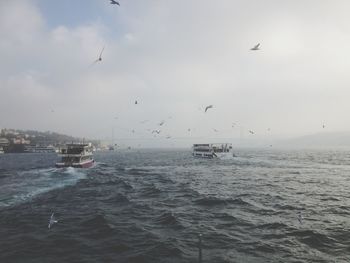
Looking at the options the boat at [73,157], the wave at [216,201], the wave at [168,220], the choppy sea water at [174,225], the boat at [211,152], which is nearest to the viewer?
the choppy sea water at [174,225]

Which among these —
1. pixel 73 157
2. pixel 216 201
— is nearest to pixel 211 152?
pixel 73 157

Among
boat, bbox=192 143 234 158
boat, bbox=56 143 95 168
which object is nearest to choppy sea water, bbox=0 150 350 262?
boat, bbox=56 143 95 168

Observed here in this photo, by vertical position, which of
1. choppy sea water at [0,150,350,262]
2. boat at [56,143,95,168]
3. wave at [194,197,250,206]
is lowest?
choppy sea water at [0,150,350,262]

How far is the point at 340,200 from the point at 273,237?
17.1 meters

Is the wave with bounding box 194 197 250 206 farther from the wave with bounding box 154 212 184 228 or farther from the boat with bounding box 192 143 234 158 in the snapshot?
the boat with bounding box 192 143 234 158

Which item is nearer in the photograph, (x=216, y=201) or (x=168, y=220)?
(x=168, y=220)

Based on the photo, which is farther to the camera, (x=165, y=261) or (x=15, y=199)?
(x=15, y=199)

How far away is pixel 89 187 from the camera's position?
44906 mm

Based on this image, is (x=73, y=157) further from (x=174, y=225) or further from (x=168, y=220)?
(x=174, y=225)

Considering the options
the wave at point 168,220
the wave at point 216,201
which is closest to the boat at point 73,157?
the wave at point 216,201

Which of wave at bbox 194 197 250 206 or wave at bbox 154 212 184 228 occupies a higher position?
wave at bbox 194 197 250 206

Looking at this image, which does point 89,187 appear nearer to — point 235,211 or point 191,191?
point 191,191

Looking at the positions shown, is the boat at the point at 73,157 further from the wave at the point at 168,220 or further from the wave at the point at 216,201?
the wave at the point at 168,220

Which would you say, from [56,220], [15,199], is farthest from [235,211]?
[15,199]
